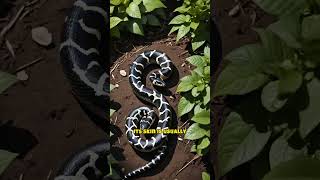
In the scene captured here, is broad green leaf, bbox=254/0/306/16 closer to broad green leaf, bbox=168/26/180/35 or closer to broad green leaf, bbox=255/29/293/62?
broad green leaf, bbox=255/29/293/62

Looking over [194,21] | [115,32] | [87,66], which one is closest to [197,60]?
[194,21]

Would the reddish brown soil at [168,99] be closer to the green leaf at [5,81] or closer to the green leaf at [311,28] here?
the green leaf at [5,81]

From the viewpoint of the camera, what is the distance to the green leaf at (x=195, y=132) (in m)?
1.89

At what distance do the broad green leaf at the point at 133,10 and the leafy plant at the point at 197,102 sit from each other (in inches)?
11.4

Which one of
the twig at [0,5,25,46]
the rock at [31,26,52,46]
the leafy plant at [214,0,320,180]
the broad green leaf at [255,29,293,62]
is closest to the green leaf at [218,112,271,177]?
the leafy plant at [214,0,320,180]

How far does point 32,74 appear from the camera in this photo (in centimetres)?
217

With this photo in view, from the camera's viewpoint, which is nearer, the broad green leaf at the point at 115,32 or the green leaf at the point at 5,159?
the green leaf at the point at 5,159

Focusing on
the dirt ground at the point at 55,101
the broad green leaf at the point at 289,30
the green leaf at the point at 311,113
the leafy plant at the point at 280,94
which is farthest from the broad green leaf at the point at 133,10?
the green leaf at the point at 311,113

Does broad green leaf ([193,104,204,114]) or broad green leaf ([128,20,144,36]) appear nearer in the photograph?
broad green leaf ([193,104,204,114])

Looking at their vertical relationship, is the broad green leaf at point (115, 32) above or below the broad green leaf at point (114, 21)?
below

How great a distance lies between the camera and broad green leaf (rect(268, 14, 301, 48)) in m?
1.43

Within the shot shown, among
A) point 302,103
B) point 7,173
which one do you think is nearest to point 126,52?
point 7,173

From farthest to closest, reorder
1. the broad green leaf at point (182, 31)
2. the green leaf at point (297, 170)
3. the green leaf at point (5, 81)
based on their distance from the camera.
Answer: the broad green leaf at point (182, 31)
the green leaf at point (5, 81)
the green leaf at point (297, 170)

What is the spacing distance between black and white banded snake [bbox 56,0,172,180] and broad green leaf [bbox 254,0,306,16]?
1.76ft
